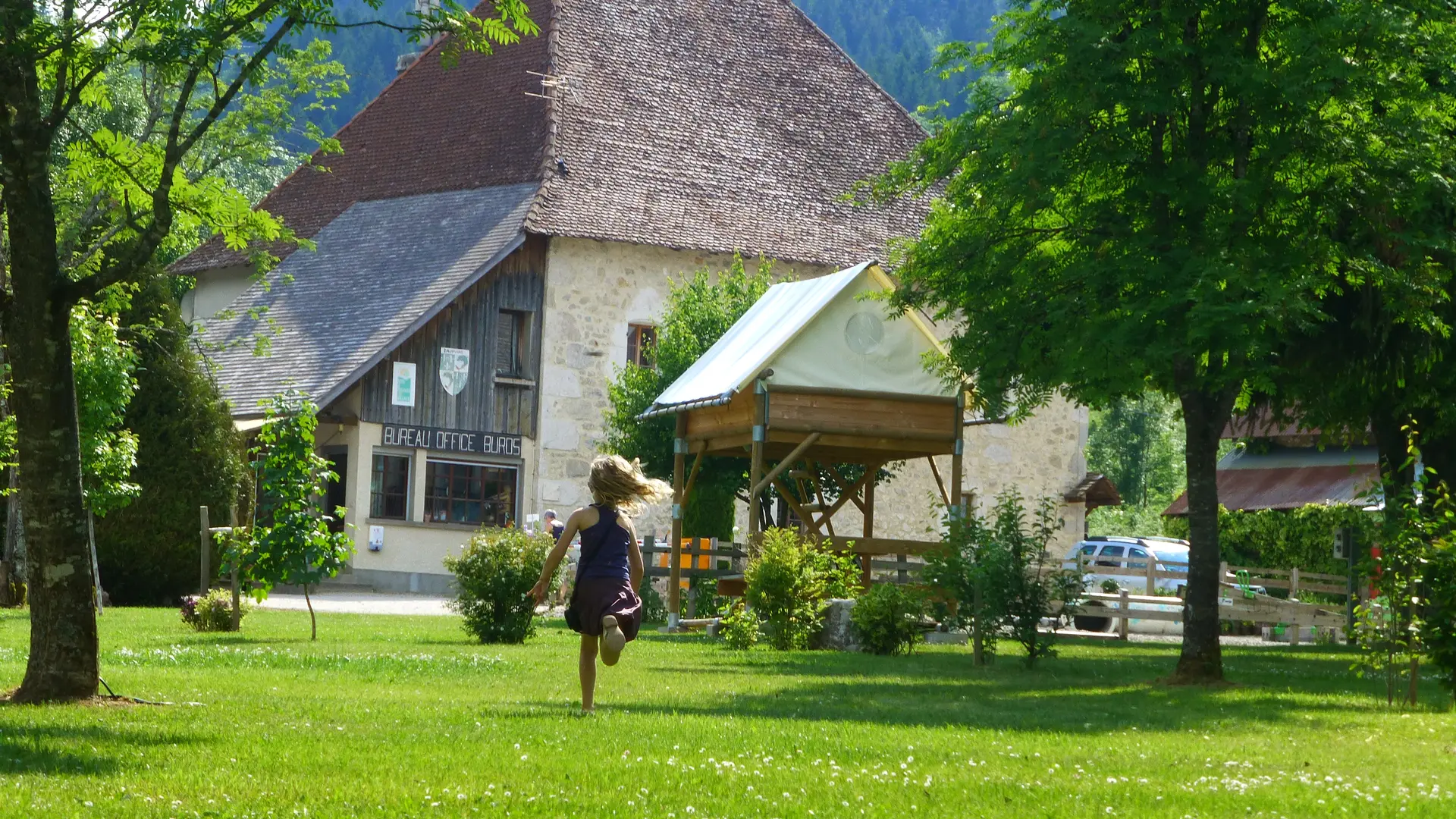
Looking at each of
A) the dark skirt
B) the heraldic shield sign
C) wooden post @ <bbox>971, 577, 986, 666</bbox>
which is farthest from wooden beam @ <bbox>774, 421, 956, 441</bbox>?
the heraldic shield sign

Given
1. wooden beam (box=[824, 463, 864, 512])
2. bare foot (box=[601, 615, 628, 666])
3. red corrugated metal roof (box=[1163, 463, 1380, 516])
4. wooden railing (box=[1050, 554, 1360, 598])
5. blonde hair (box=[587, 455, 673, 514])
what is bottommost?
bare foot (box=[601, 615, 628, 666])

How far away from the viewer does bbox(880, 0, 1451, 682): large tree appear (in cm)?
1448

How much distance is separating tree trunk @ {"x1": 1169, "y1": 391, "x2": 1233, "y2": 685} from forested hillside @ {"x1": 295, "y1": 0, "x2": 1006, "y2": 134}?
94399mm

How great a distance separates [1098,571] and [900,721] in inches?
709

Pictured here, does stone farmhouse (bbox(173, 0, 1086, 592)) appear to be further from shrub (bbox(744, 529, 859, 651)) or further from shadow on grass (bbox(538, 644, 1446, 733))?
shadow on grass (bbox(538, 644, 1446, 733))

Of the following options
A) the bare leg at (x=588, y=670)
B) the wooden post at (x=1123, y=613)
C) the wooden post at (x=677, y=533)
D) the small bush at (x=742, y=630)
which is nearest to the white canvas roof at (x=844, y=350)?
the wooden post at (x=677, y=533)

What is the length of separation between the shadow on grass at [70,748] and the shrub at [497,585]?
9458 millimetres

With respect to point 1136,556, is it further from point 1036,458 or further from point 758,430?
point 758,430

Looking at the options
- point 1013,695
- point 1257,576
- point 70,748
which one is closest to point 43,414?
point 70,748

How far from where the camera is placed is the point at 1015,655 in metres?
19.5

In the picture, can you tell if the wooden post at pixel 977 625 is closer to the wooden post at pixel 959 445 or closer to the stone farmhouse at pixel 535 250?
the wooden post at pixel 959 445

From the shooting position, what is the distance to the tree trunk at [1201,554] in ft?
51.6

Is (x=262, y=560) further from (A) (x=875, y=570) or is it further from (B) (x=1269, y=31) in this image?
(B) (x=1269, y=31)

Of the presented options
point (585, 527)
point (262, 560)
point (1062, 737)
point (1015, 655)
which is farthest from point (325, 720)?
point (1015, 655)
